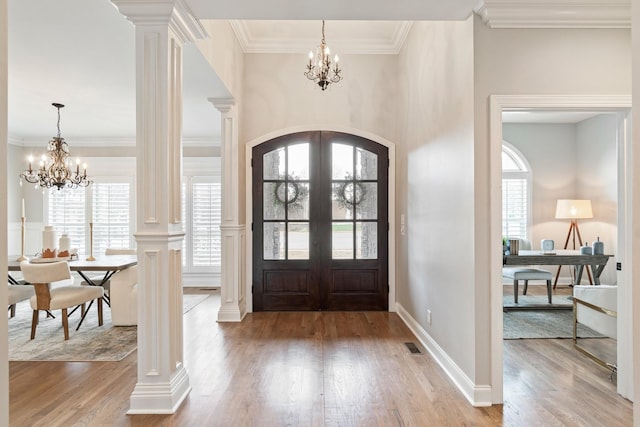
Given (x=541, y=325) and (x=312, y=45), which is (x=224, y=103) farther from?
(x=541, y=325)

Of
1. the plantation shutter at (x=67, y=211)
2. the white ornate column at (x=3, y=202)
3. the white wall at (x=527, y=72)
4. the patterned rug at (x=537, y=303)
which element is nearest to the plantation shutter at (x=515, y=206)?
the patterned rug at (x=537, y=303)

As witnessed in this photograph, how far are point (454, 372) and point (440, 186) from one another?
1484 mm

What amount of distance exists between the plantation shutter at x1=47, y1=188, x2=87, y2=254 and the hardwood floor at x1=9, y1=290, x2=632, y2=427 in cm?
442

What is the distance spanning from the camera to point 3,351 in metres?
0.85

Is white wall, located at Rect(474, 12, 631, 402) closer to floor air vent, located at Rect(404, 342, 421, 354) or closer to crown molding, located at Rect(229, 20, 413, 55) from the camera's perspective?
floor air vent, located at Rect(404, 342, 421, 354)

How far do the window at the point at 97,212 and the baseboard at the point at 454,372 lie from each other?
553cm

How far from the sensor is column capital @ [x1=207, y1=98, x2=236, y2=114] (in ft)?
14.3

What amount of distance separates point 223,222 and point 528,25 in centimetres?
346

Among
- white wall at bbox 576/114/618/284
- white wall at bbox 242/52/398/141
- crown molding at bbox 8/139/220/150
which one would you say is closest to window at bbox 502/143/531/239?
white wall at bbox 576/114/618/284

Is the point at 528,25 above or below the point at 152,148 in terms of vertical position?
above

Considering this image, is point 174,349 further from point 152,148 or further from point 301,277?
point 301,277

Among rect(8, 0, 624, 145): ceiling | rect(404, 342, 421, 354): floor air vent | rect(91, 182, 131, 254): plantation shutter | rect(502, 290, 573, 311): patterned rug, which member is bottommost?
rect(404, 342, 421, 354): floor air vent

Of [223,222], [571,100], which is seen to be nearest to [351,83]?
[223,222]

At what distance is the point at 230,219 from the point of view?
4504mm
